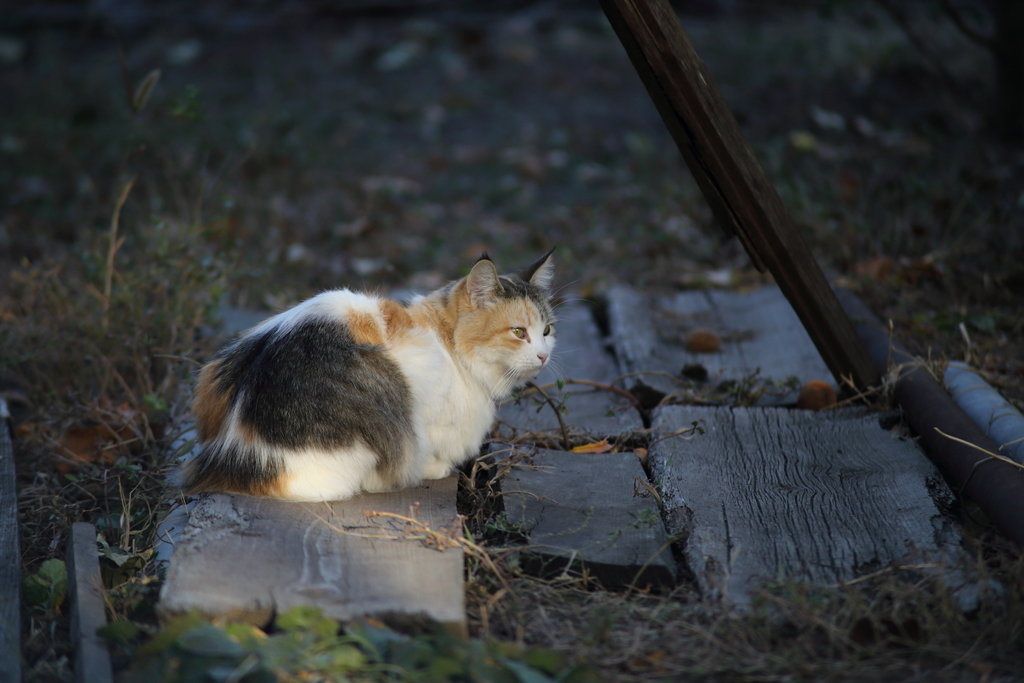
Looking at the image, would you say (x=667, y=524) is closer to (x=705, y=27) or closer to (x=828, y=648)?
(x=828, y=648)

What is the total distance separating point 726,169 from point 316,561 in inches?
65.2

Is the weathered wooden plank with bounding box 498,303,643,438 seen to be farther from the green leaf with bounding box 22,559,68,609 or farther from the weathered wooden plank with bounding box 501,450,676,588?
the green leaf with bounding box 22,559,68,609

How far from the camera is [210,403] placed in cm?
270

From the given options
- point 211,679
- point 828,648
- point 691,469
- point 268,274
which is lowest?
point 268,274

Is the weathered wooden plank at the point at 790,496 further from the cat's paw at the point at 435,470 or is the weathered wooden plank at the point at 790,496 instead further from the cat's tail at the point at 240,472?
the cat's tail at the point at 240,472

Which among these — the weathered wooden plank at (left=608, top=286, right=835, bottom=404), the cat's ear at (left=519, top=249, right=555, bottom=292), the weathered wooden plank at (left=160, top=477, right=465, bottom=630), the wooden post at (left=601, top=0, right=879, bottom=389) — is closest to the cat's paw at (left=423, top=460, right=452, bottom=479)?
the weathered wooden plank at (left=160, top=477, right=465, bottom=630)

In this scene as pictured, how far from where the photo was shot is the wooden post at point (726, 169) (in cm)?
278

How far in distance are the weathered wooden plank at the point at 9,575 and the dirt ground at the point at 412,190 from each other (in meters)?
0.06

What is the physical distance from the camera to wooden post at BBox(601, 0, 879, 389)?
2779mm

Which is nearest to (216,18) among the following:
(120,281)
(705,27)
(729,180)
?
(705,27)

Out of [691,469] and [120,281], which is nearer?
[691,469]

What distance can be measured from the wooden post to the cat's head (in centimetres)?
69

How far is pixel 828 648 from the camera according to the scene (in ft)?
6.87

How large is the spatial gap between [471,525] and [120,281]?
1.92 m
